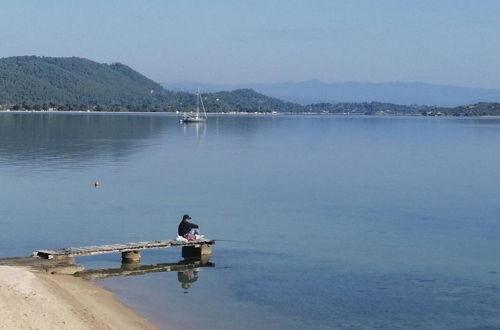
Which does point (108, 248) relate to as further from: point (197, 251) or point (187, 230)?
point (197, 251)

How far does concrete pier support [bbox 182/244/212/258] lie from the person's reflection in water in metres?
1.95

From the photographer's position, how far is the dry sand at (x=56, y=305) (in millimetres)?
19492

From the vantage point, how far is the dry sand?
19492 millimetres

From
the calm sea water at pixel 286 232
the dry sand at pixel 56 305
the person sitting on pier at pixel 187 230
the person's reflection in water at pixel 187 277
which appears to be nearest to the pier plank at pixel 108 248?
the person sitting on pier at pixel 187 230

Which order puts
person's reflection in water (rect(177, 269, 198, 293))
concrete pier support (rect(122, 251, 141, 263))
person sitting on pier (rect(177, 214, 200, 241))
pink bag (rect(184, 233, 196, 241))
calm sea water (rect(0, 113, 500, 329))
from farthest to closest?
person sitting on pier (rect(177, 214, 200, 241))
pink bag (rect(184, 233, 196, 241))
concrete pier support (rect(122, 251, 141, 263))
person's reflection in water (rect(177, 269, 198, 293))
calm sea water (rect(0, 113, 500, 329))

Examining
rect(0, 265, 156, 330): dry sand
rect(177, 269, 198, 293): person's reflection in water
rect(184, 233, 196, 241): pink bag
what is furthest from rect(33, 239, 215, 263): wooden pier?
rect(0, 265, 156, 330): dry sand

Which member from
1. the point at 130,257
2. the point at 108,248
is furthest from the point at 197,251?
the point at 108,248

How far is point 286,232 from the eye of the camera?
130ft

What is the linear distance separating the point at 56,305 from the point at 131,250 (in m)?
10.2

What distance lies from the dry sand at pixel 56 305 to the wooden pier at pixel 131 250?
6.59 feet

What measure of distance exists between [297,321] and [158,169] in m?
46.6

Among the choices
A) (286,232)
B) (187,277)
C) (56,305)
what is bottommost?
(187,277)

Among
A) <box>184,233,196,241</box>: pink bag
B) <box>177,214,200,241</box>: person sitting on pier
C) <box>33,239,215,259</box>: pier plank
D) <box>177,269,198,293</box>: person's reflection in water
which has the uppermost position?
<box>177,214,200,241</box>: person sitting on pier

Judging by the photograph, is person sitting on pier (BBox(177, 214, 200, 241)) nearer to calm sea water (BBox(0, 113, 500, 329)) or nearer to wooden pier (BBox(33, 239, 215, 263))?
wooden pier (BBox(33, 239, 215, 263))
